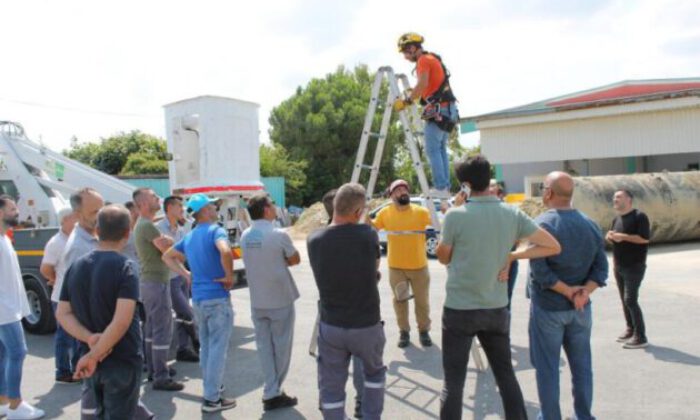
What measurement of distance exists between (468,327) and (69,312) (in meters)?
2.51

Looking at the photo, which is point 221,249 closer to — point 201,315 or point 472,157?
point 201,315

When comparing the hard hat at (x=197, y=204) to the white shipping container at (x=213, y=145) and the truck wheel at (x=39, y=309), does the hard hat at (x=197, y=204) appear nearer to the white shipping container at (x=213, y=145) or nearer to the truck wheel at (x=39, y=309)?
the truck wheel at (x=39, y=309)

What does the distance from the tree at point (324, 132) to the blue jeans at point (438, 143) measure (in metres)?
29.4

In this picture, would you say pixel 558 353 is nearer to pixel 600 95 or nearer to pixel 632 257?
pixel 632 257

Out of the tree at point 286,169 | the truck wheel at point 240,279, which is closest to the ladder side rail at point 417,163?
the truck wheel at point 240,279

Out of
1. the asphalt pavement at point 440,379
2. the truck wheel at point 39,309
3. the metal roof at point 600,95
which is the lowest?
the asphalt pavement at point 440,379

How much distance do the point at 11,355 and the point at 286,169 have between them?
29.1 metres

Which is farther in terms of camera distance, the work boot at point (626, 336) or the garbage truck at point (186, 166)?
the garbage truck at point (186, 166)

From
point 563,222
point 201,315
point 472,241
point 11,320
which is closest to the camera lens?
point 472,241

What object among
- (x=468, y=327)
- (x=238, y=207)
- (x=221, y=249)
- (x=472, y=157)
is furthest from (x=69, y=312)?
(x=238, y=207)

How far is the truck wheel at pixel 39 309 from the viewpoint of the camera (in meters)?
7.60

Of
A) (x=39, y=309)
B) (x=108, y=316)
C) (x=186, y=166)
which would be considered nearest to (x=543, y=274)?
(x=108, y=316)

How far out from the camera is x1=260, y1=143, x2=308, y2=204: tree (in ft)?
107

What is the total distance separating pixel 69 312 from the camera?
3.46 m
